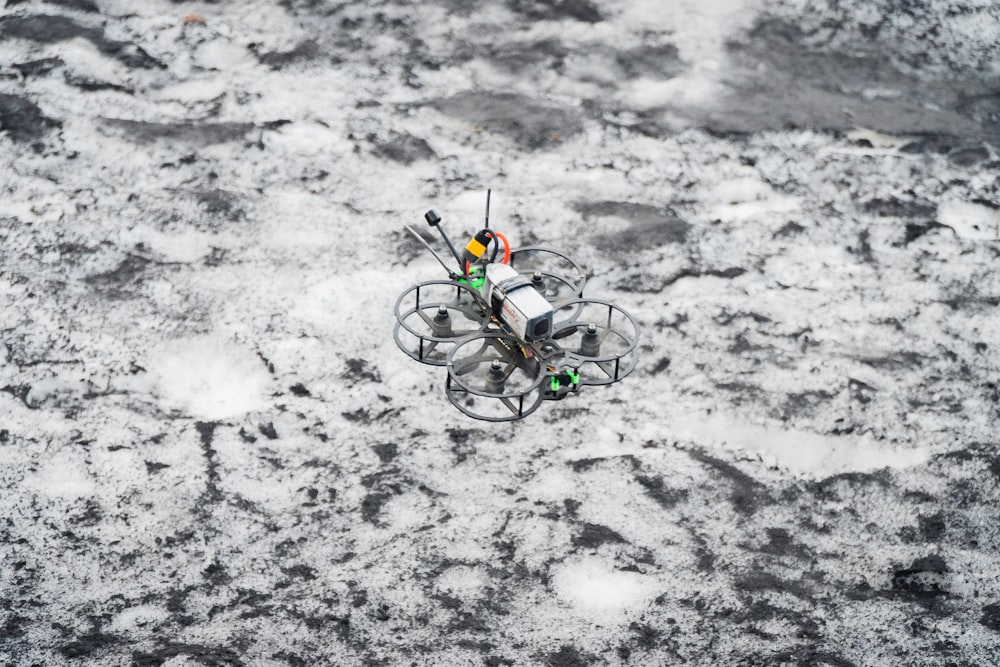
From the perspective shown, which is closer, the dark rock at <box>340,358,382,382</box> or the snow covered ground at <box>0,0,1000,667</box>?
the snow covered ground at <box>0,0,1000,667</box>

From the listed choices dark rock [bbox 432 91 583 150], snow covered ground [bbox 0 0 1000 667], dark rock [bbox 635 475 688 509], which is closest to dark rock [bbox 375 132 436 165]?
snow covered ground [bbox 0 0 1000 667]

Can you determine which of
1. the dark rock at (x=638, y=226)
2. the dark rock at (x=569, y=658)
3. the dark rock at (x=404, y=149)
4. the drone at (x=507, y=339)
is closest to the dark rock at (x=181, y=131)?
the dark rock at (x=404, y=149)

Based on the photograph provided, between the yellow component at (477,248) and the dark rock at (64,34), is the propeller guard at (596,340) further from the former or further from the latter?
the dark rock at (64,34)

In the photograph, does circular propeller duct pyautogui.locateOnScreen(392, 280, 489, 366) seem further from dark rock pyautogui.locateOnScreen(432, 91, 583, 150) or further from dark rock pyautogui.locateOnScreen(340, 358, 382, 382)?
dark rock pyautogui.locateOnScreen(432, 91, 583, 150)

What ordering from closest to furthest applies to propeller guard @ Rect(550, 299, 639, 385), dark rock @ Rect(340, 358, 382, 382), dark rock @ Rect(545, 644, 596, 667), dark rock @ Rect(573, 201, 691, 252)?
dark rock @ Rect(545, 644, 596, 667) < propeller guard @ Rect(550, 299, 639, 385) < dark rock @ Rect(340, 358, 382, 382) < dark rock @ Rect(573, 201, 691, 252)

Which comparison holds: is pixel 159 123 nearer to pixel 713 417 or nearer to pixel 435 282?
pixel 435 282

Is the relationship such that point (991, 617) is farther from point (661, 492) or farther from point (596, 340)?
point (596, 340)

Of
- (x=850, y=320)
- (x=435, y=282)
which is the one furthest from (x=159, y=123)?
(x=850, y=320)
